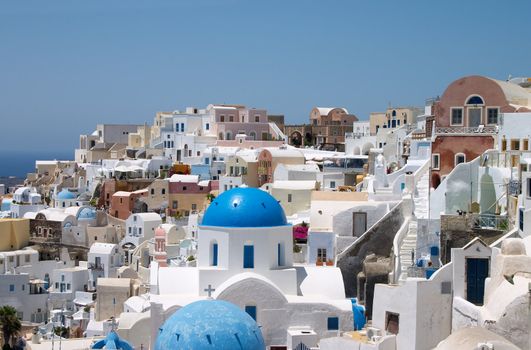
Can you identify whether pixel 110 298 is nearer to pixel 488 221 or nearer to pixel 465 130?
pixel 465 130

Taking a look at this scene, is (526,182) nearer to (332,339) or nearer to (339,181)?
(332,339)

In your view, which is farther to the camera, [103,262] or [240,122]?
[240,122]

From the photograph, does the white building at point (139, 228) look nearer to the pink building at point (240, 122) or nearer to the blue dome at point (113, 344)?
the pink building at point (240, 122)

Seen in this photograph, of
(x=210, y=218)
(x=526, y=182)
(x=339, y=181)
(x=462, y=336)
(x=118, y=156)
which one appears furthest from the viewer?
(x=118, y=156)

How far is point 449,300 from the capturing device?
76.9 ft

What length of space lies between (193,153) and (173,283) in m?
38.8

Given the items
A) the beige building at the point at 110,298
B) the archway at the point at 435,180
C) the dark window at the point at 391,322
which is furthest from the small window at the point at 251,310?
the beige building at the point at 110,298

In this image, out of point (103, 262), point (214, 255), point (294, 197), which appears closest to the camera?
point (214, 255)

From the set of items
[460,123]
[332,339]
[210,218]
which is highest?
[460,123]

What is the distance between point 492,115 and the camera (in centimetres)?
3341

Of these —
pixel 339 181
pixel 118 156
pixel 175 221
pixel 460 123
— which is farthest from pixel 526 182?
pixel 118 156

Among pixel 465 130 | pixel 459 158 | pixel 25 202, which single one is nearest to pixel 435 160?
pixel 459 158

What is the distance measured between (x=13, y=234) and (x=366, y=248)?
26.5 metres

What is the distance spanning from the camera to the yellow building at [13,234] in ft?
165
